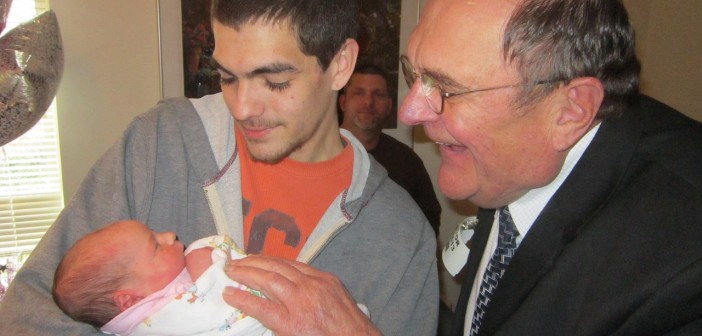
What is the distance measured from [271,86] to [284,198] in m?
0.35

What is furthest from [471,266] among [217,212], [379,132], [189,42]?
[189,42]

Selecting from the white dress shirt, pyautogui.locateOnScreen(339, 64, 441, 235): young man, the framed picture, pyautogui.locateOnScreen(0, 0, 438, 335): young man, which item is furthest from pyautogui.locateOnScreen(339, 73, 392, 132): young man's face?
the white dress shirt

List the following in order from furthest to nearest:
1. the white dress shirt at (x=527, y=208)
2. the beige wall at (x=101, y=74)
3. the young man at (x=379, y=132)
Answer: the young man at (x=379, y=132) → the beige wall at (x=101, y=74) → the white dress shirt at (x=527, y=208)

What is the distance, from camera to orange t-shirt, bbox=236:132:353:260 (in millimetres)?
1446

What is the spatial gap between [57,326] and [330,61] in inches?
40.4

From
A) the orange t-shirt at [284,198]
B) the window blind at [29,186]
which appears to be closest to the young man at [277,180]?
the orange t-shirt at [284,198]

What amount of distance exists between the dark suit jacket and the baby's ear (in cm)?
95

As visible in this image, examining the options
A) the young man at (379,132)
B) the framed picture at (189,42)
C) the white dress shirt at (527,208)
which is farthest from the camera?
the young man at (379,132)

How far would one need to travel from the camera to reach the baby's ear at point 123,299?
4.01 feet

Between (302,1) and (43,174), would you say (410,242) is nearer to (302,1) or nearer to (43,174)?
(302,1)

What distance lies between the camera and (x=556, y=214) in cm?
119

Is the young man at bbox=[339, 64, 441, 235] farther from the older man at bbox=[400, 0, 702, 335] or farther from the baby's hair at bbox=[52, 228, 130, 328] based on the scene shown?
the baby's hair at bbox=[52, 228, 130, 328]

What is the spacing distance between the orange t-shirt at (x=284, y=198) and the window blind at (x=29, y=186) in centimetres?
203

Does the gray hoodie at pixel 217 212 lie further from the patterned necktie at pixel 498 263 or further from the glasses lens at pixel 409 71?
the glasses lens at pixel 409 71
